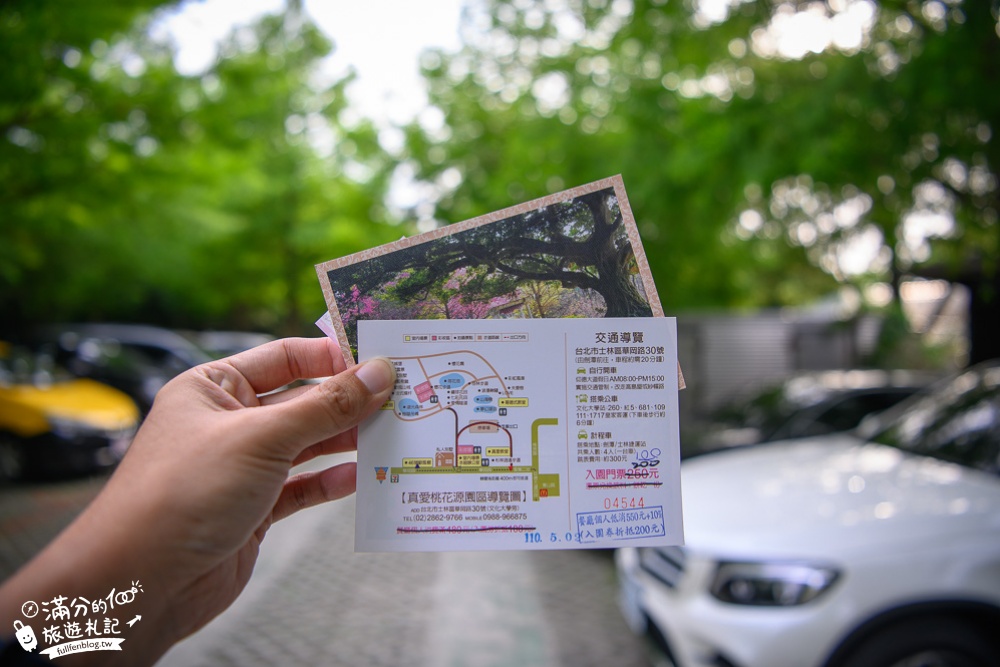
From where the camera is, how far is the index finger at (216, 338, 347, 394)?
4.66 ft

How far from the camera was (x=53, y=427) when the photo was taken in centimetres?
870

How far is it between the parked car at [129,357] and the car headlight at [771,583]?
28.6 feet

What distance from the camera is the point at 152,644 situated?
1.28 metres

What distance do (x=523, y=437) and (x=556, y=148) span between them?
20.0 feet

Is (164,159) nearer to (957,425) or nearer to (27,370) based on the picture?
(27,370)

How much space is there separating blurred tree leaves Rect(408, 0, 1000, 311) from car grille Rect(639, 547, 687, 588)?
2524 mm

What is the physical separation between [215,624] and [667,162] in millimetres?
4405

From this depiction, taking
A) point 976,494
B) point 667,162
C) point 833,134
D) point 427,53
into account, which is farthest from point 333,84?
point 976,494

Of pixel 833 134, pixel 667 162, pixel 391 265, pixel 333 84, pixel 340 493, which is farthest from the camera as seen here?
pixel 333 84

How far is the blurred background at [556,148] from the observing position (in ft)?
15.9

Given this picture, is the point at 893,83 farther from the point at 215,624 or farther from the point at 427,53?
the point at 427,53

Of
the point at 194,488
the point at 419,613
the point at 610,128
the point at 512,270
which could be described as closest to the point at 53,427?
the point at 419,613

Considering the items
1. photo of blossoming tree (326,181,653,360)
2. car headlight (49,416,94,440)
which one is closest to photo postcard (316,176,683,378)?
photo of blossoming tree (326,181,653,360)

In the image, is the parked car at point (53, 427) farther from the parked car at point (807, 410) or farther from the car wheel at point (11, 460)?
the parked car at point (807, 410)
